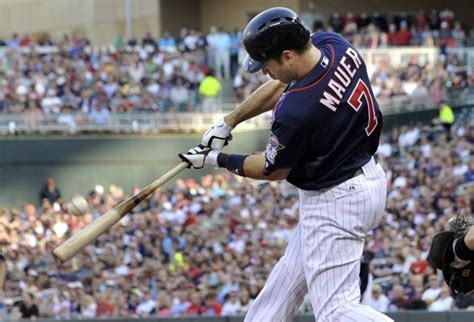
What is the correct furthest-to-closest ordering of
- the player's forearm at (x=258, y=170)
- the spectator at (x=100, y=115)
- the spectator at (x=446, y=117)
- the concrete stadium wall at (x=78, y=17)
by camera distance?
the concrete stadium wall at (x=78, y=17), the spectator at (x=100, y=115), the spectator at (x=446, y=117), the player's forearm at (x=258, y=170)

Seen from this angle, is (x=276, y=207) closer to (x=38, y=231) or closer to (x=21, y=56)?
(x=38, y=231)

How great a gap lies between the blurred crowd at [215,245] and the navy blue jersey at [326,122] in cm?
487

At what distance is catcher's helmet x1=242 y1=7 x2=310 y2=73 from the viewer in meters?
4.68

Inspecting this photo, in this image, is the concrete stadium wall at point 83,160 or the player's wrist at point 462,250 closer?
the player's wrist at point 462,250

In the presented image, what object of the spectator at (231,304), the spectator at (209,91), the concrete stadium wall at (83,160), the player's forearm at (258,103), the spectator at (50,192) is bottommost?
the spectator at (50,192)

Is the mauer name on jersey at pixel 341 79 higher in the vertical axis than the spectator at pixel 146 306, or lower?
higher

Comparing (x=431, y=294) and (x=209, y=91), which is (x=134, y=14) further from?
(x=431, y=294)

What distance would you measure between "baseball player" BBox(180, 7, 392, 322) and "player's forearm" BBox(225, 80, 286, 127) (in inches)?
13.3

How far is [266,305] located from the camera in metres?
5.18

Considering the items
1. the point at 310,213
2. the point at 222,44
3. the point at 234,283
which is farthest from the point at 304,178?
the point at 222,44

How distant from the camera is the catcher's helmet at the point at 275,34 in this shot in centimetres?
468

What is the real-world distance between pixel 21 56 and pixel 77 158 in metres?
2.58

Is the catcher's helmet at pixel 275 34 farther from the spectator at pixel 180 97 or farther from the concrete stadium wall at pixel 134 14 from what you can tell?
the concrete stadium wall at pixel 134 14

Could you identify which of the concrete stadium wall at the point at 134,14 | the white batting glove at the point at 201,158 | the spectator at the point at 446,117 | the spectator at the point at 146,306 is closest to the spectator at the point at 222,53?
the concrete stadium wall at the point at 134,14
